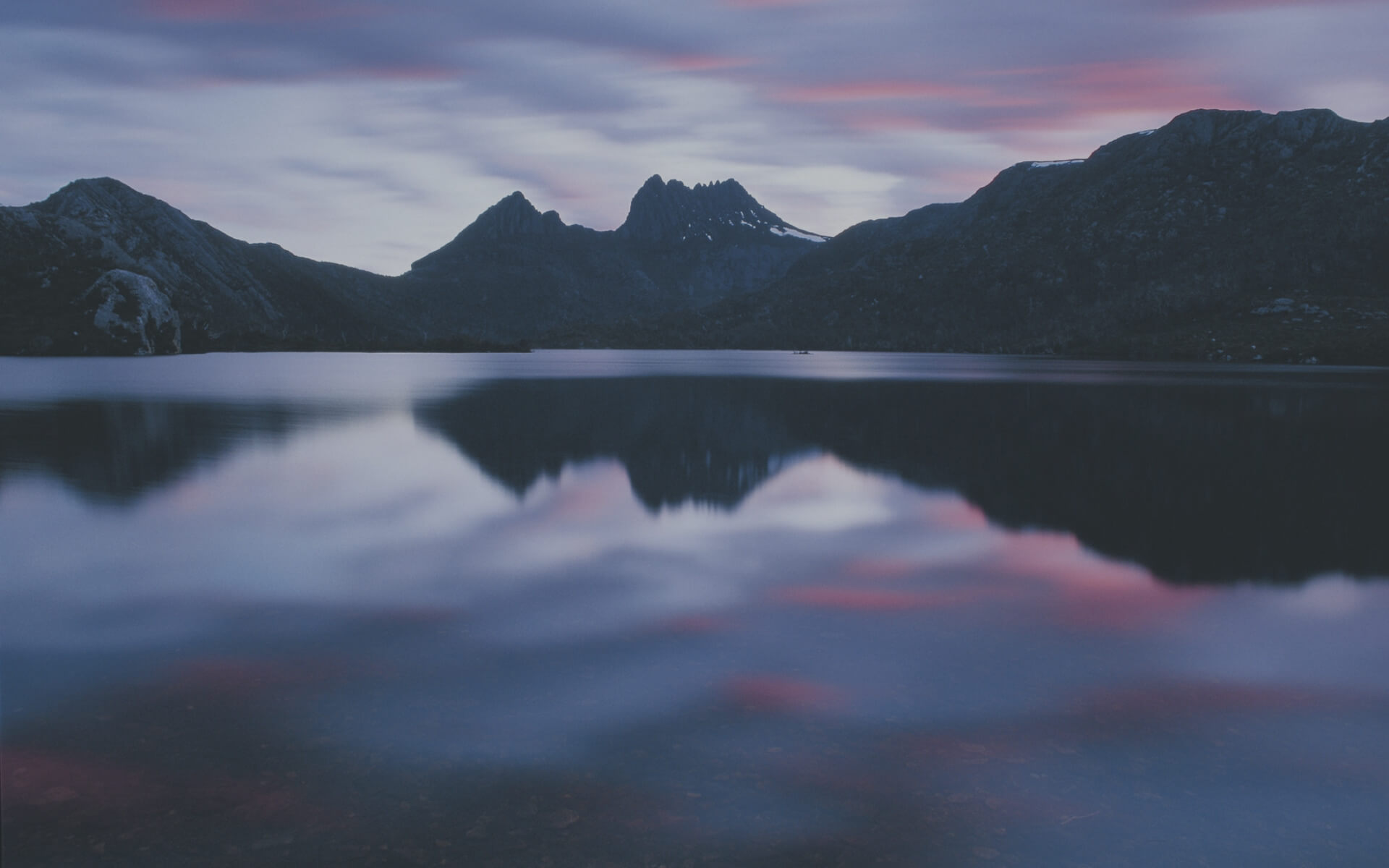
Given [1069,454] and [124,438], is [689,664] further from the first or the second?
[124,438]

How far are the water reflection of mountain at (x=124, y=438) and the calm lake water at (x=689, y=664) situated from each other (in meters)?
0.82

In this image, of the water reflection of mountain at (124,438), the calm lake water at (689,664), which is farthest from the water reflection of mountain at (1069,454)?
the water reflection of mountain at (124,438)

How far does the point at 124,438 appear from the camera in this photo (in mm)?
44344

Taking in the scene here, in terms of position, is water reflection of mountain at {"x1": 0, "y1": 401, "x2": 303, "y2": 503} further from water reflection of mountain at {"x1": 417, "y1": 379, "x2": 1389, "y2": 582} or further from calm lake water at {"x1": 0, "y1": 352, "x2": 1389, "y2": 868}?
water reflection of mountain at {"x1": 417, "y1": 379, "x2": 1389, "y2": 582}

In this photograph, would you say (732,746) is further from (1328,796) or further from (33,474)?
(33,474)

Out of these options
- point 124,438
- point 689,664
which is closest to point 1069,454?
point 689,664

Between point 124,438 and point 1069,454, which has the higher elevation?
point 124,438

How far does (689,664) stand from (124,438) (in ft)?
140

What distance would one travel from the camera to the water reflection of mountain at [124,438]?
33.2 m

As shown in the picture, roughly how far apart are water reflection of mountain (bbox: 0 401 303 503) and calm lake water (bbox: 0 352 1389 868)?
0.82 metres

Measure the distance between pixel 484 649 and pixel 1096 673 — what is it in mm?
10504

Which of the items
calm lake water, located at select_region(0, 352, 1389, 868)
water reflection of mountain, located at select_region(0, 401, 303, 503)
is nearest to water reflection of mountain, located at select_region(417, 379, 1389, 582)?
calm lake water, located at select_region(0, 352, 1389, 868)

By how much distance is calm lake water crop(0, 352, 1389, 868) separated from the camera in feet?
30.1

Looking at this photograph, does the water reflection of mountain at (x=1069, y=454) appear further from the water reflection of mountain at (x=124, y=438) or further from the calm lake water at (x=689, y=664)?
the water reflection of mountain at (x=124, y=438)
